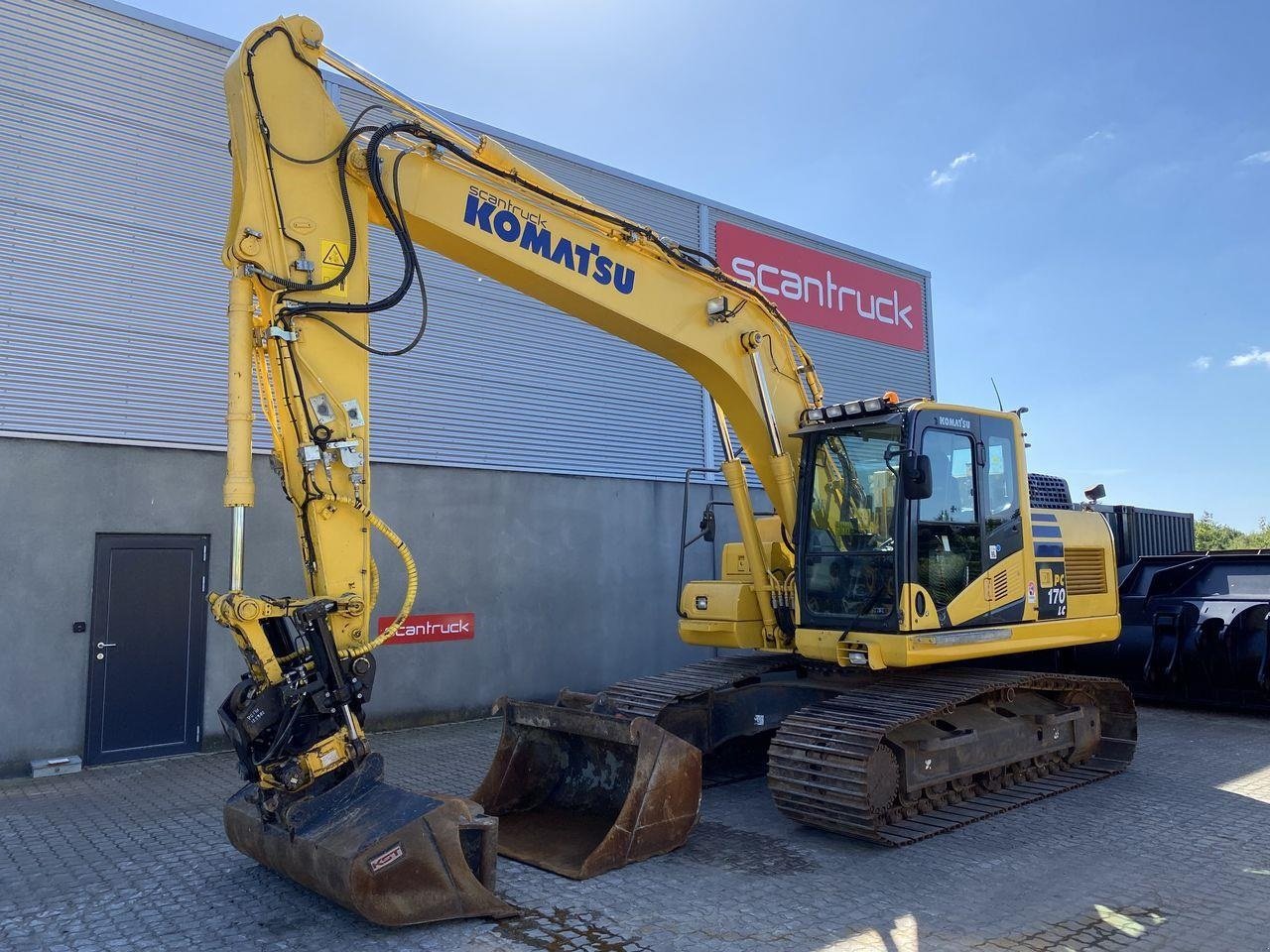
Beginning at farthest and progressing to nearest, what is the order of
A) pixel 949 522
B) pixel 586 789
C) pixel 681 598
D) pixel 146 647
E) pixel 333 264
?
pixel 146 647 < pixel 681 598 < pixel 949 522 < pixel 586 789 < pixel 333 264

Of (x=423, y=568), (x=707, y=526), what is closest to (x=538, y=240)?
(x=707, y=526)

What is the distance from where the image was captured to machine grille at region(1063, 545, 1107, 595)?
7.63 metres

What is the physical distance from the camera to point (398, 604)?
1013 cm

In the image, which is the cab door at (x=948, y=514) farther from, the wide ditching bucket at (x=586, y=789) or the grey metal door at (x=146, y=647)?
the grey metal door at (x=146, y=647)

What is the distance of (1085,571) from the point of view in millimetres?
7828

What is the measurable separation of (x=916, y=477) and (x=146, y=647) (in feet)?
22.7

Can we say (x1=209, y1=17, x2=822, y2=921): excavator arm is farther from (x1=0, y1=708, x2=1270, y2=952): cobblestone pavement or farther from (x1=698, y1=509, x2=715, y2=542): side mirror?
(x1=698, y1=509, x2=715, y2=542): side mirror

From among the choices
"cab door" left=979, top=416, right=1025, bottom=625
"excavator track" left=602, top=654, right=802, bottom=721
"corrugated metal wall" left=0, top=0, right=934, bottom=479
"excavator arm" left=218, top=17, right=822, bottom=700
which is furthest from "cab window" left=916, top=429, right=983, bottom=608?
"corrugated metal wall" left=0, top=0, right=934, bottom=479

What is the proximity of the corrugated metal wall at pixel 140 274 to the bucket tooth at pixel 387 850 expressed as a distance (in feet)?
18.2

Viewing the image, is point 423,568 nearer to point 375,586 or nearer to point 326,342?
point 375,586

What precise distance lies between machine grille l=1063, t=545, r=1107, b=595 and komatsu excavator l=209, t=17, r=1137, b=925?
0.12ft

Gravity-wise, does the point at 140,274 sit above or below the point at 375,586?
above

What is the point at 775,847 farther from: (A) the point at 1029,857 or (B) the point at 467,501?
(B) the point at 467,501

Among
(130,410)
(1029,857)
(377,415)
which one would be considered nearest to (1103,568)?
(1029,857)
